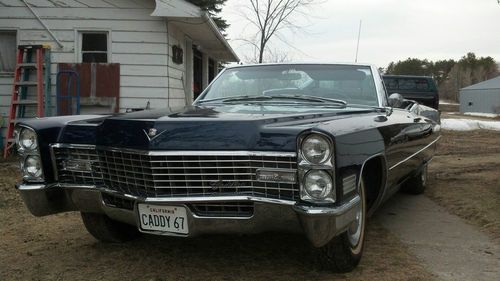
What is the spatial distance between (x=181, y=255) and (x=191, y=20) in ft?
22.4

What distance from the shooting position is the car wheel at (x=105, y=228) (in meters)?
4.21

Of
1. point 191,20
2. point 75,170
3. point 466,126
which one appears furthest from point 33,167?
point 466,126

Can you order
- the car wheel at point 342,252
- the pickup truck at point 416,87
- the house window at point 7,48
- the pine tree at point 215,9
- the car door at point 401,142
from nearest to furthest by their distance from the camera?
the car wheel at point 342,252 → the car door at point 401,142 → the house window at point 7,48 → the pickup truck at point 416,87 → the pine tree at point 215,9

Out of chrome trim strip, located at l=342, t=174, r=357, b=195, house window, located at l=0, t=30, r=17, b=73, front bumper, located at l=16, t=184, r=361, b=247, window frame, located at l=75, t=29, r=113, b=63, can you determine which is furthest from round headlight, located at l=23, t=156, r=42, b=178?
house window, located at l=0, t=30, r=17, b=73

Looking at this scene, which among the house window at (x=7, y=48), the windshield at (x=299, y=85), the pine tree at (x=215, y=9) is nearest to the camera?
the windshield at (x=299, y=85)

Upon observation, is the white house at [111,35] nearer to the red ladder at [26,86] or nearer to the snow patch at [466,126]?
the red ladder at [26,86]

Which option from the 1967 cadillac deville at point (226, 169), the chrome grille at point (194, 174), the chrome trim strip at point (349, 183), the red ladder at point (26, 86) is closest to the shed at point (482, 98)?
the red ladder at point (26, 86)

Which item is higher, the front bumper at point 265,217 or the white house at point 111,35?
the white house at point 111,35

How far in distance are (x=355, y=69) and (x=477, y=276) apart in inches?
81.9

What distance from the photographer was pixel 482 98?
148 ft

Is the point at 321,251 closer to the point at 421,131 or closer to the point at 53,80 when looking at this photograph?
the point at 421,131

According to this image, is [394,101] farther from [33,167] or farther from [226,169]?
[33,167]

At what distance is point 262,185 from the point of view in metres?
3.00

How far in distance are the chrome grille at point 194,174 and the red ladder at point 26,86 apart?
6.84 metres
